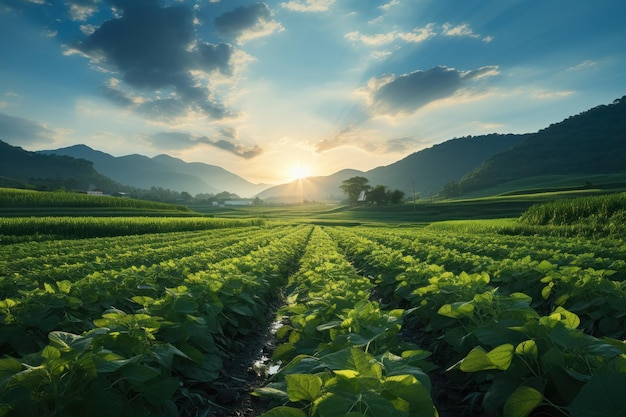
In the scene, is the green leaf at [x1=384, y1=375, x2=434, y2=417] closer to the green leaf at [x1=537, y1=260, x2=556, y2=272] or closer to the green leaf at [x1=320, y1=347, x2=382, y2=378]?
the green leaf at [x1=320, y1=347, x2=382, y2=378]

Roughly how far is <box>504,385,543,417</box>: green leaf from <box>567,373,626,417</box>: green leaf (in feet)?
0.87

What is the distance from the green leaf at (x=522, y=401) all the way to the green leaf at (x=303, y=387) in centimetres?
110

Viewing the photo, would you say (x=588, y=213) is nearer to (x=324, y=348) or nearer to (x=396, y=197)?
(x=324, y=348)

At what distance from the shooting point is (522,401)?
1.85 meters

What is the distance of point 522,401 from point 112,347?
271 cm

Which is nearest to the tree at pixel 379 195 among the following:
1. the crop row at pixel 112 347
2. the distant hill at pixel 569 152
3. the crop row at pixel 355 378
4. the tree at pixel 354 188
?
the tree at pixel 354 188

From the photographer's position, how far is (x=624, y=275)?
6781mm

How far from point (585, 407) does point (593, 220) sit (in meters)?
23.5

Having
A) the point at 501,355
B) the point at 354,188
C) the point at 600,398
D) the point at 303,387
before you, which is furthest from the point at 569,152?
the point at 303,387

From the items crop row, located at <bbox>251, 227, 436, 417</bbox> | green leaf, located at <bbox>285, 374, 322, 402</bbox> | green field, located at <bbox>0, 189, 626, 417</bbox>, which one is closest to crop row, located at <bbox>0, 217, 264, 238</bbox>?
green field, located at <bbox>0, 189, 626, 417</bbox>

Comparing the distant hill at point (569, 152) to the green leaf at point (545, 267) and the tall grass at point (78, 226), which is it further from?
the green leaf at point (545, 267)

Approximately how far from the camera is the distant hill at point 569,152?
460 feet

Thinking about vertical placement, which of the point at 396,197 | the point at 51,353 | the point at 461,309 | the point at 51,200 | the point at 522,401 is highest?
the point at 51,200

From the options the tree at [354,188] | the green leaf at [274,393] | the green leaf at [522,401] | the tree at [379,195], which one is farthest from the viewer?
the tree at [354,188]
